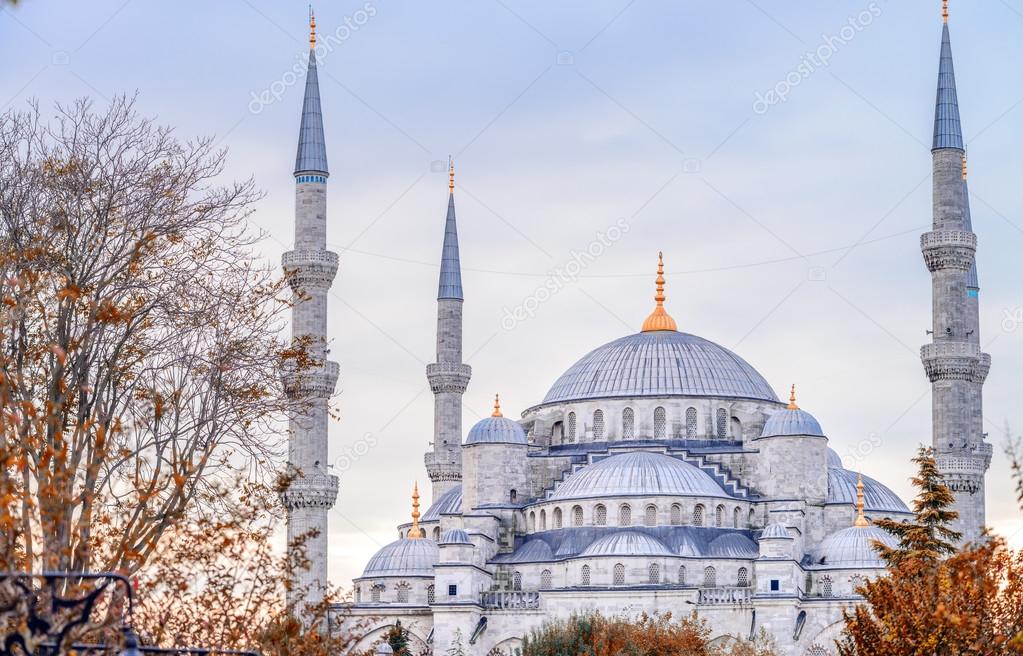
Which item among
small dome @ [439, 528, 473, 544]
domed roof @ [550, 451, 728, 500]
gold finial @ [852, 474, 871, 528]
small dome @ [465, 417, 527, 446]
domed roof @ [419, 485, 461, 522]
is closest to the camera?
small dome @ [439, 528, 473, 544]

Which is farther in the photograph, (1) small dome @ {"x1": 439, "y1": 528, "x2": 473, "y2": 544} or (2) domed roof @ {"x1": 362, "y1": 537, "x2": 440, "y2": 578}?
(2) domed roof @ {"x1": 362, "y1": 537, "x2": 440, "y2": 578}

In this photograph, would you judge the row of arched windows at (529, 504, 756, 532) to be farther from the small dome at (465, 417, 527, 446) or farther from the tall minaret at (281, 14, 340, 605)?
the tall minaret at (281, 14, 340, 605)

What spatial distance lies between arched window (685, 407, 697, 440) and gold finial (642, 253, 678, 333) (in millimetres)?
5489

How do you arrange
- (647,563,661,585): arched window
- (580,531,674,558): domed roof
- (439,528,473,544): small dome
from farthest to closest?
1. (439,528,473,544): small dome
2. (580,531,674,558): domed roof
3. (647,563,661,585): arched window

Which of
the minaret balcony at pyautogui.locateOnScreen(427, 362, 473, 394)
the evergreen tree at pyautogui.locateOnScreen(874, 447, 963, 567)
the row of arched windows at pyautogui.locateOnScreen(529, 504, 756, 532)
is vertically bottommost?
the evergreen tree at pyautogui.locateOnScreen(874, 447, 963, 567)

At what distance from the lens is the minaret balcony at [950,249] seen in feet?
181

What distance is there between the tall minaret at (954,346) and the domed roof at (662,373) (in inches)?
350

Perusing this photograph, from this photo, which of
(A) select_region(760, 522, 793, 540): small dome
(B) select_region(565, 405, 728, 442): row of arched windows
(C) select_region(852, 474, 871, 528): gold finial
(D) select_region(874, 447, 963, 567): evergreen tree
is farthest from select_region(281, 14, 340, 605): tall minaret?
(D) select_region(874, 447, 963, 567): evergreen tree

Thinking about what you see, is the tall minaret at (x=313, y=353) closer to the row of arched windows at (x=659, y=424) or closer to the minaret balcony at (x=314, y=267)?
the minaret balcony at (x=314, y=267)

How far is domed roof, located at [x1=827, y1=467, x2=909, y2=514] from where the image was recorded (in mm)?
58812

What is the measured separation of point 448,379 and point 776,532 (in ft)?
47.0

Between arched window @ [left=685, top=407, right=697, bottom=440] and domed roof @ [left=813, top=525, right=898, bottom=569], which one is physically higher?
arched window @ [left=685, top=407, right=697, bottom=440]

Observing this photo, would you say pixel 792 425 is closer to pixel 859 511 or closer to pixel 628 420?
pixel 859 511

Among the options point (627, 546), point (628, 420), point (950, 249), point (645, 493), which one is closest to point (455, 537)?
point (627, 546)
